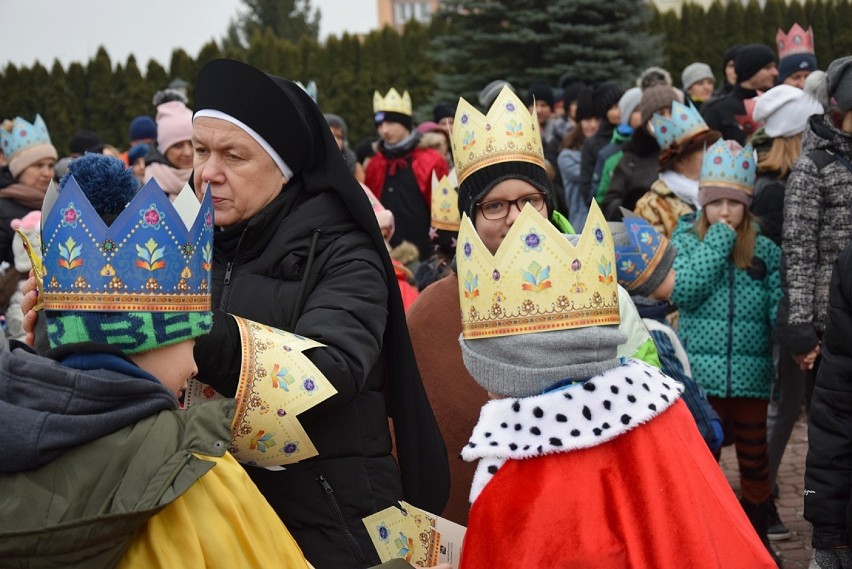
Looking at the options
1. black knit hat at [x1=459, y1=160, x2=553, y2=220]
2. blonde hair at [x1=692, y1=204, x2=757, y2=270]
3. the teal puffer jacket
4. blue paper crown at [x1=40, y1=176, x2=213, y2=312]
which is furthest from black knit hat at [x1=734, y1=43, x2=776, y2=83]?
blue paper crown at [x1=40, y1=176, x2=213, y2=312]

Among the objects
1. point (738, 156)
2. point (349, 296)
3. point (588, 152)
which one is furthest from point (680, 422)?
point (588, 152)

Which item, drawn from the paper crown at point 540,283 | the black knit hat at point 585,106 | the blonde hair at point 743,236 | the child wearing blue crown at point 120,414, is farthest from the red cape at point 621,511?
the black knit hat at point 585,106

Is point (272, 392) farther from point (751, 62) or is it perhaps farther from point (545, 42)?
point (545, 42)

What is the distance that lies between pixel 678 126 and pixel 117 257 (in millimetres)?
5382

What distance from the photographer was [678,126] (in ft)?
23.7

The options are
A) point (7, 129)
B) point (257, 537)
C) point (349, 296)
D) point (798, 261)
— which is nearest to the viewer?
point (257, 537)

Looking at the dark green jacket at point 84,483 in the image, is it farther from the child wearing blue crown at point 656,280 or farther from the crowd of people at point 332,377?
the child wearing blue crown at point 656,280

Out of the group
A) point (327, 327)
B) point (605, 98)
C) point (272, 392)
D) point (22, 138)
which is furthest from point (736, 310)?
point (22, 138)

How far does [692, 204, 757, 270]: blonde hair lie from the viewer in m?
6.24

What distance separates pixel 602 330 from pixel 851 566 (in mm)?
1709

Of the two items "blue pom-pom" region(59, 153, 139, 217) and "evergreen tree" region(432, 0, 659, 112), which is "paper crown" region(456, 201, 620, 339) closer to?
"blue pom-pom" region(59, 153, 139, 217)

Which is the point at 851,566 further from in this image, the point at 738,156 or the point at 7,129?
the point at 7,129

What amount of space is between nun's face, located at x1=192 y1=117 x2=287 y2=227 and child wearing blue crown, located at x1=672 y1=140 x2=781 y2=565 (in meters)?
3.35

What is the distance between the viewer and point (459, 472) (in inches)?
167
